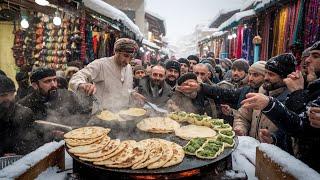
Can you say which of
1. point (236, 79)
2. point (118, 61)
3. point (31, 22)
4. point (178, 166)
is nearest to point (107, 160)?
point (178, 166)

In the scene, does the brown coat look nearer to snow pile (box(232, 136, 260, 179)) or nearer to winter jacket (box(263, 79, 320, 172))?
snow pile (box(232, 136, 260, 179))

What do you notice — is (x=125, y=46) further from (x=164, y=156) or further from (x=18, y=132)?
(x=164, y=156)

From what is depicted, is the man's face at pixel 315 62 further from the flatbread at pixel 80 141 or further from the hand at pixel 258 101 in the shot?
the flatbread at pixel 80 141

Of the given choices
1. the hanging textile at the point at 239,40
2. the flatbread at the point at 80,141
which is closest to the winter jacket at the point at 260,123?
the flatbread at the point at 80,141

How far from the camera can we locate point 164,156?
9.82 feet

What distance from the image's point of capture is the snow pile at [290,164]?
2.55 meters

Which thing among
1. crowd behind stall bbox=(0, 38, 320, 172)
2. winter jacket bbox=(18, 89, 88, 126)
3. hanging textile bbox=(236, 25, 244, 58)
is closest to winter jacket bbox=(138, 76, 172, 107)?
crowd behind stall bbox=(0, 38, 320, 172)

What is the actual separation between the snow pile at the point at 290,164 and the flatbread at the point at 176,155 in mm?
988

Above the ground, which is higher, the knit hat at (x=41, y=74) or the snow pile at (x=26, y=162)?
the knit hat at (x=41, y=74)

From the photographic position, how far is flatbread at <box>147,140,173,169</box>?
2.79 metres

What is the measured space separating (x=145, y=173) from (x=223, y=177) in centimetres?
96

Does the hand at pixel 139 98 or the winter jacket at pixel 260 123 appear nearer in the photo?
the winter jacket at pixel 260 123

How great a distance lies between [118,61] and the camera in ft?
17.9

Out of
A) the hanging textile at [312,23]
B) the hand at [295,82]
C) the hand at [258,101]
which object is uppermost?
the hanging textile at [312,23]
